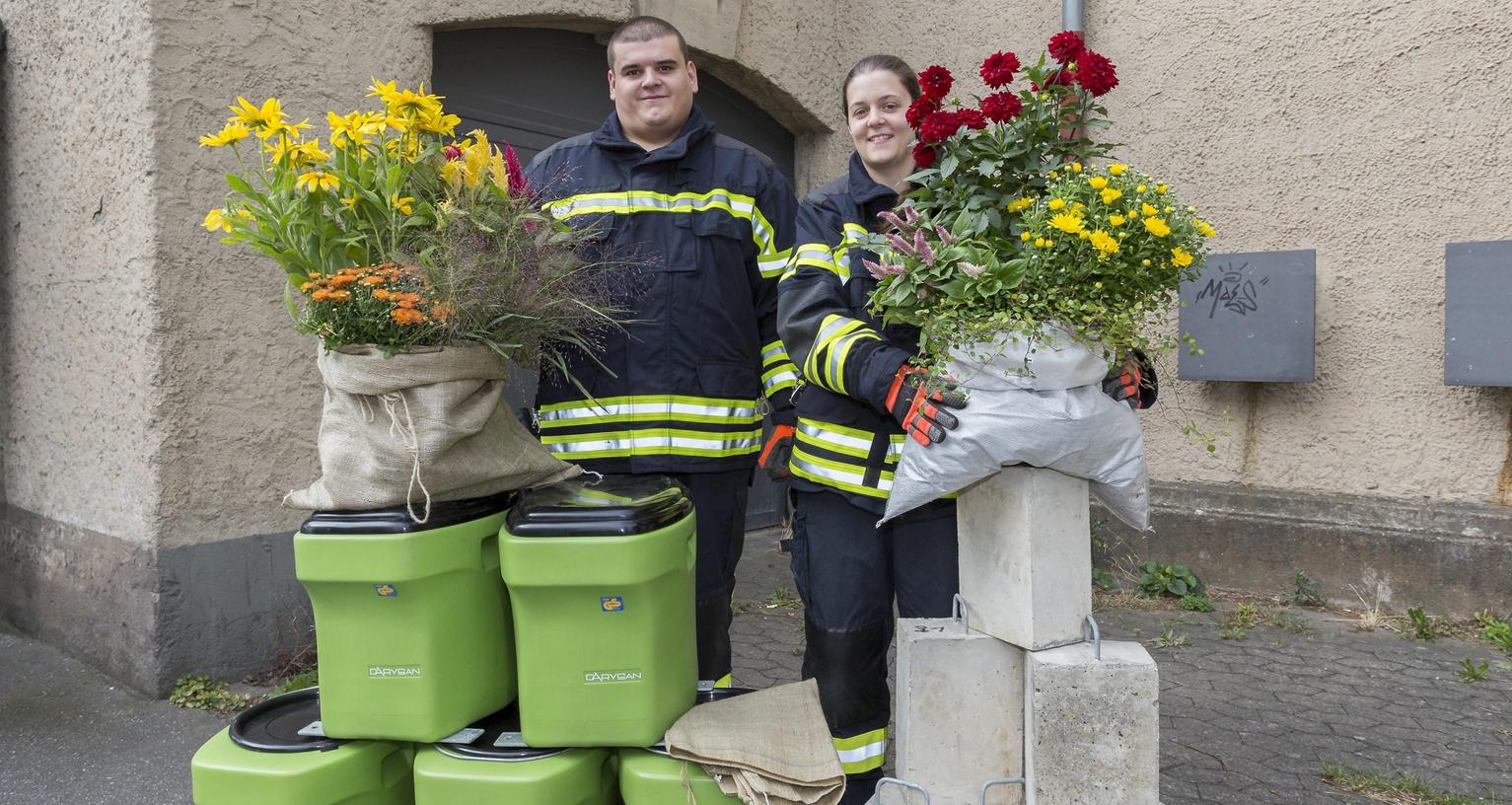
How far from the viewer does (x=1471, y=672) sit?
4.12 m

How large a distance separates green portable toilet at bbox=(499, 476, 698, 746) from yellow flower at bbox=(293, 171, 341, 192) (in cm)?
77

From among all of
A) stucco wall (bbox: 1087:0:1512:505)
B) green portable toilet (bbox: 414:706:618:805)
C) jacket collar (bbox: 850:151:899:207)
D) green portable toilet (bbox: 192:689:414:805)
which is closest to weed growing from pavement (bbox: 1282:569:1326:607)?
stucco wall (bbox: 1087:0:1512:505)

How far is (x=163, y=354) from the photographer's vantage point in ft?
12.4

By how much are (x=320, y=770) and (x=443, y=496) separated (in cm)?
61

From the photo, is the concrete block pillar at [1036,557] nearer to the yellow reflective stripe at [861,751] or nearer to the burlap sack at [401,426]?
the yellow reflective stripe at [861,751]

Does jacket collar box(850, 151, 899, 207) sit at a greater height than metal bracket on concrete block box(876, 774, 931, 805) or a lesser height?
greater

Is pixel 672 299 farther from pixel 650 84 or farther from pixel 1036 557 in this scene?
pixel 1036 557

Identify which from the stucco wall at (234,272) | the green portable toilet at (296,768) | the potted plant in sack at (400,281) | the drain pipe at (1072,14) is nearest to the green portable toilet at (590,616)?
the potted plant in sack at (400,281)

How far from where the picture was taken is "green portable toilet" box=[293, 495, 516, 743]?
7.07ft

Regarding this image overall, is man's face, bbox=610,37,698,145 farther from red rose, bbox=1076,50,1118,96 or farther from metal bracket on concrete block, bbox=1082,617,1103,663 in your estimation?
metal bracket on concrete block, bbox=1082,617,1103,663

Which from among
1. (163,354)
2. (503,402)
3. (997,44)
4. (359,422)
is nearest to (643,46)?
(503,402)

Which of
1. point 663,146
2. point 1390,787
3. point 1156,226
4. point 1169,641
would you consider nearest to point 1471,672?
point 1169,641

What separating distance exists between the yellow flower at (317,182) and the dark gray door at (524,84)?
7.67 feet

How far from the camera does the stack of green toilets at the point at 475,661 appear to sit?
7.07 feet
